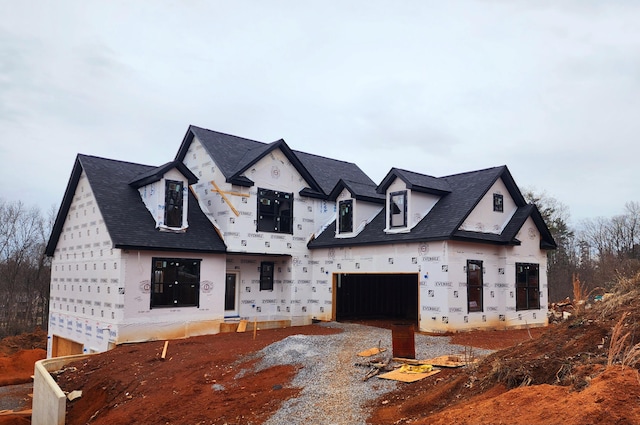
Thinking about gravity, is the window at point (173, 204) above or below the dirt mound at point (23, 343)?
above

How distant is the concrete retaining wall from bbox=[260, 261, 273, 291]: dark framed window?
800 centimetres

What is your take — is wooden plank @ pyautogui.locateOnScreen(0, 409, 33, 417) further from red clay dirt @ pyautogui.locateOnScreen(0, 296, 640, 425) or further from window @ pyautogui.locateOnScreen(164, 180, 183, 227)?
window @ pyautogui.locateOnScreen(164, 180, 183, 227)

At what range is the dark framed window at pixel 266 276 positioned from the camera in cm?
2211

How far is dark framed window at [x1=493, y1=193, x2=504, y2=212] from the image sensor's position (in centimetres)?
1962

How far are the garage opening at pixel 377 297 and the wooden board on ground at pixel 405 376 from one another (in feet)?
43.5

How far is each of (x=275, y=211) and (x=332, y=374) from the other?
1174cm

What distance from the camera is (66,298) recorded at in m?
21.3

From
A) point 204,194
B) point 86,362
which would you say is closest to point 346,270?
point 204,194

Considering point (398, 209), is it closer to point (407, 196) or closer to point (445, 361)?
point (407, 196)

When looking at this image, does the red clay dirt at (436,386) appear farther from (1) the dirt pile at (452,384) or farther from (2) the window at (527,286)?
(2) the window at (527,286)

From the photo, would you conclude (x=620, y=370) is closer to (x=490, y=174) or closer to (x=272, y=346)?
(x=272, y=346)

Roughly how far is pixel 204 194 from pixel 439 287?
10.6m

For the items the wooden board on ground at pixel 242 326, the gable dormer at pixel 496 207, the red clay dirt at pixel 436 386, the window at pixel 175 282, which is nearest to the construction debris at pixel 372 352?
the red clay dirt at pixel 436 386

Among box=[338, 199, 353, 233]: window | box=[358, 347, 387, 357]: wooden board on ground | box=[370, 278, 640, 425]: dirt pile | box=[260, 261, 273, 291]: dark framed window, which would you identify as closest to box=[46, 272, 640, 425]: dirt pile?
box=[370, 278, 640, 425]: dirt pile
